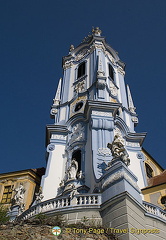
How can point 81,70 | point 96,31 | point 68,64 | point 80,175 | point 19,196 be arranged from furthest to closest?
point 96,31, point 68,64, point 81,70, point 19,196, point 80,175

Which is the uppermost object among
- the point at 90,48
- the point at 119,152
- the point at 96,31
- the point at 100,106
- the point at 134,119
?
the point at 96,31

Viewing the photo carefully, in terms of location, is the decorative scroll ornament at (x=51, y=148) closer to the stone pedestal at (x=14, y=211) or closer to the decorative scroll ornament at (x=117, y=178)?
the stone pedestal at (x=14, y=211)

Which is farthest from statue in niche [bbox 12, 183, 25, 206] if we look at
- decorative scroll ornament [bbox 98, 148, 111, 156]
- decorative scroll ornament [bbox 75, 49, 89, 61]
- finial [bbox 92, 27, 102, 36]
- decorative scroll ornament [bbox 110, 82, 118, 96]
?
finial [bbox 92, 27, 102, 36]

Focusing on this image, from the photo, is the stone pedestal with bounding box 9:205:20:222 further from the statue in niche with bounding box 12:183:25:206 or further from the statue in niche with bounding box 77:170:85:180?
the statue in niche with bounding box 77:170:85:180

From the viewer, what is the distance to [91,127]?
2116 cm

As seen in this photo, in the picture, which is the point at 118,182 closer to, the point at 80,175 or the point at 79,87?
the point at 80,175

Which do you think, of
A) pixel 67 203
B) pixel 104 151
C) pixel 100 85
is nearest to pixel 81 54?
pixel 100 85

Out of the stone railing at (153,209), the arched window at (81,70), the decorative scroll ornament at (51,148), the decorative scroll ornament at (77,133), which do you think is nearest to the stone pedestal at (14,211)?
the decorative scroll ornament at (51,148)

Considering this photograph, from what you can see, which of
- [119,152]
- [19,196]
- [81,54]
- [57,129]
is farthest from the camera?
[81,54]

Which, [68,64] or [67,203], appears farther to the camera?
[68,64]

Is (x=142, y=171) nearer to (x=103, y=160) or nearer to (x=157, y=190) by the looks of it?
(x=157, y=190)

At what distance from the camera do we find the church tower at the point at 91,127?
1833cm

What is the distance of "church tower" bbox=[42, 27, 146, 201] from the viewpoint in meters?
18.3

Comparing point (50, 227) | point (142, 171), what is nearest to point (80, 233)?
point (50, 227)
